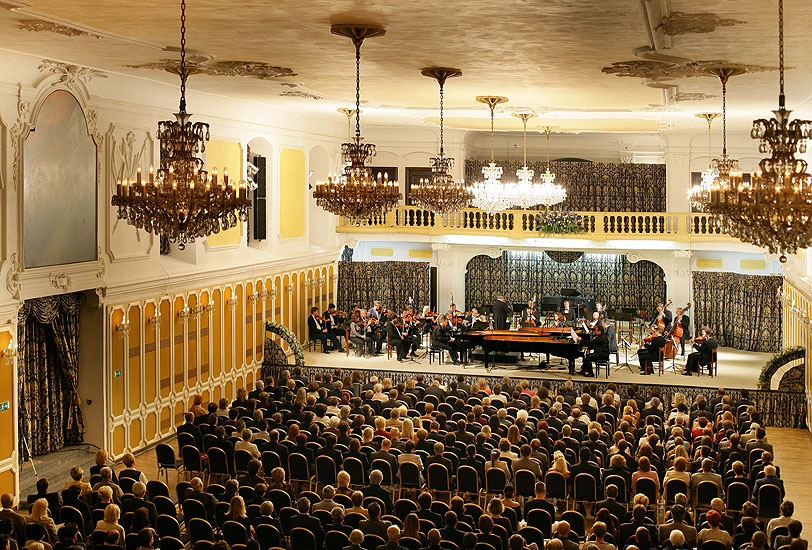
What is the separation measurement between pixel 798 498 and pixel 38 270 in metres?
13.7

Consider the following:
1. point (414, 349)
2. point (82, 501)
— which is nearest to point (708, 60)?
point (82, 501)

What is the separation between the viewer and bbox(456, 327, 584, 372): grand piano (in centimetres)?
2389

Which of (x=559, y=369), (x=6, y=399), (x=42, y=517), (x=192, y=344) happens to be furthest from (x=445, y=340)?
(x=42, y=517)

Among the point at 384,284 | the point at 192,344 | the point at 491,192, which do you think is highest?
the point at 491,192

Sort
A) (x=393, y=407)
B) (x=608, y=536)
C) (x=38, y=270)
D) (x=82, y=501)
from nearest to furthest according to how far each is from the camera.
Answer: (x=608, y=536), (x=82, y=501), (x=38, y=270), (x=393, y=407)

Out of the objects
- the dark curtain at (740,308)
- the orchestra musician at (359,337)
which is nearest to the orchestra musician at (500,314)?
the orchestra musician at (359,337)

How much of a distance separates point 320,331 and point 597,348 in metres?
8.28

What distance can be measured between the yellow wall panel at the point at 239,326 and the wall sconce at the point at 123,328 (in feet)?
16.3

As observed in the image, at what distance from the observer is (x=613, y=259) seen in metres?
32.2

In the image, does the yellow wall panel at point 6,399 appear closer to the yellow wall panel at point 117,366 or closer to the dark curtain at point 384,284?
the yellow wall panel at point 117,366

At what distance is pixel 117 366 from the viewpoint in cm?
1827

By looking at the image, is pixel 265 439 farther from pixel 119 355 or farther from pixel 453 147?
pixel 453 147

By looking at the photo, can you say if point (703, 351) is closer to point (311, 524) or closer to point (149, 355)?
point (149, 355)

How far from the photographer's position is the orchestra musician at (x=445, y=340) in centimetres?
2522
